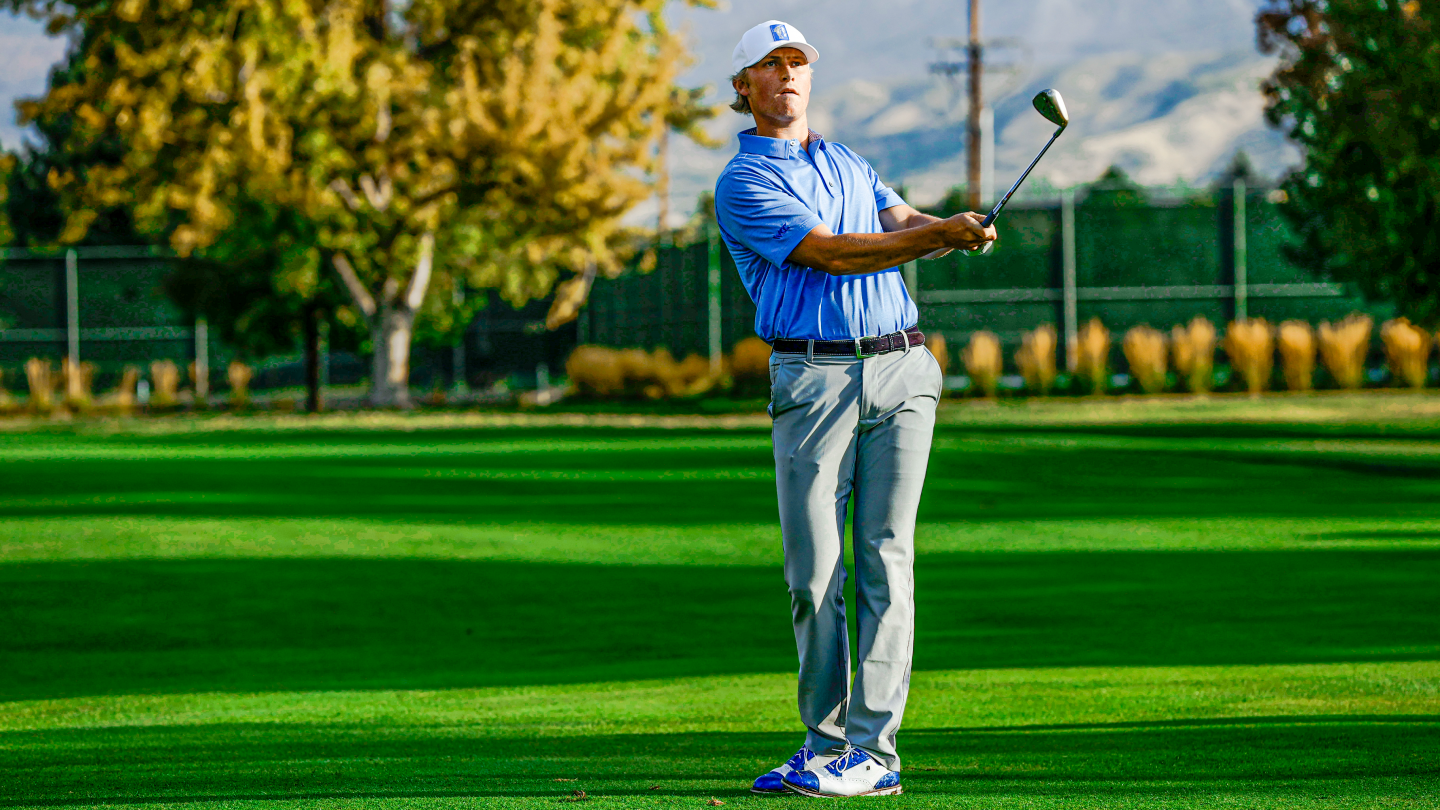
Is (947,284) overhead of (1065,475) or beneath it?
overhead

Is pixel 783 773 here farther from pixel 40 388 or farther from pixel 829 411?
pixel 40 388

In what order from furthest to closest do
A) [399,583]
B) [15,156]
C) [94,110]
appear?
[15,156]
[94,110]
[399,583]

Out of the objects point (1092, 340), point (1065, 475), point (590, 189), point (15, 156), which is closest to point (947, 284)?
point (1092, 340)

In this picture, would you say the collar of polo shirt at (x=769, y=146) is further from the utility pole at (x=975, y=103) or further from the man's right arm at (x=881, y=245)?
the utility pole at (x=975, y=103)

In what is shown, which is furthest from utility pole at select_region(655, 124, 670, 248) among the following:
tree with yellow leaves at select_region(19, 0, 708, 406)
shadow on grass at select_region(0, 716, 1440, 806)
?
shadow on grass at select_region(0, 716, 1440, 806)

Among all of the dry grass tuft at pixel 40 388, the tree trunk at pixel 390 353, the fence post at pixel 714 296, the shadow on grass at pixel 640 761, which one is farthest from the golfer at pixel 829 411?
the dry grass tuft at pixel 40 388

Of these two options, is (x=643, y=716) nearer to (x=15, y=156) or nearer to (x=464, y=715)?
(x=464, y=715)

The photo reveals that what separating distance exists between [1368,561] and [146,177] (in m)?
25.5

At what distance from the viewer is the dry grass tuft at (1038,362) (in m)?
30.5

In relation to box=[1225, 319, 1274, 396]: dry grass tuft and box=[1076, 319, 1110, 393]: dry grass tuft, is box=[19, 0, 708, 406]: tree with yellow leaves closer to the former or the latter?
box=[1076, 319, 1110, 393]: dry grass tuft

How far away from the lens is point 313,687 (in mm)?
8430

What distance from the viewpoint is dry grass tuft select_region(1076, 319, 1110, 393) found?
30.3m

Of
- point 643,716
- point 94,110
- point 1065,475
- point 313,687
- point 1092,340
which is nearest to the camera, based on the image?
point 643,716

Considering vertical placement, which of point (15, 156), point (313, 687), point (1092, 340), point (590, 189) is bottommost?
point (313, 687)
